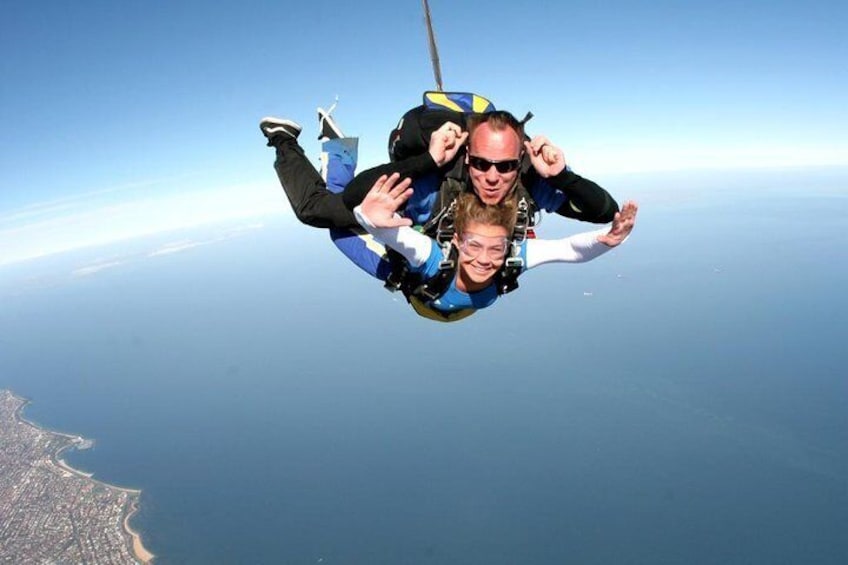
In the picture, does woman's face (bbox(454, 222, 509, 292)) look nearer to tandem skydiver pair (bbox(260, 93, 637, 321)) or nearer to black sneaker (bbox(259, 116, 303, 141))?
tandem skydiver pair (bbox(260, 93, 637, 321))

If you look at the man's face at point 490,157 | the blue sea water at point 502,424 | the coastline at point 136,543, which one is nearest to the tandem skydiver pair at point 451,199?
the man's face at point 490,157

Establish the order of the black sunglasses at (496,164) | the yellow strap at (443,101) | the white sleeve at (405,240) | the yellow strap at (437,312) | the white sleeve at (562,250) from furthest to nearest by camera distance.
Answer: the yellow strap at (437,312)
the white sleeve at (562,250)
the yellow strap at (443,101)
the black sunglasses at (496,164)
the white sleeve at (405,240)

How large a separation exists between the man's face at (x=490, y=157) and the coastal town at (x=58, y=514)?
2466 centimetres

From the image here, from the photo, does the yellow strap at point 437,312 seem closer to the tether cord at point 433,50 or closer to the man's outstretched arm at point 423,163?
the man's outstretched arm at point 423,163

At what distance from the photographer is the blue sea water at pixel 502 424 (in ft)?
68.6

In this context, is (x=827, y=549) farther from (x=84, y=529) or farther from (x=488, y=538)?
(x=84, y=529)

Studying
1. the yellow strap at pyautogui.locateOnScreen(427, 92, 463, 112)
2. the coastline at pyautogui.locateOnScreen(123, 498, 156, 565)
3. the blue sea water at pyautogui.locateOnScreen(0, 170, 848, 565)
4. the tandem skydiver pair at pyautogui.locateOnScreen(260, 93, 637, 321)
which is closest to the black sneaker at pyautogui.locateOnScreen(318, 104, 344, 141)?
the tandem skydiver pair at pyautogui.locateOnScreen(260, 93, 637, 321)

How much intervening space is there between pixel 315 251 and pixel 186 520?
473 feet

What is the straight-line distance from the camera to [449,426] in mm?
32094

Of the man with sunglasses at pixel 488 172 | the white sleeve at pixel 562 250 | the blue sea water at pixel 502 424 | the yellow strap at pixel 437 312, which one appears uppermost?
the man with sunglasses at pixel 488 172

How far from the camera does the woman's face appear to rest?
207 centimetres

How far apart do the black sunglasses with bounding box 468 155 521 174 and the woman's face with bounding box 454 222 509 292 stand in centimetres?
27

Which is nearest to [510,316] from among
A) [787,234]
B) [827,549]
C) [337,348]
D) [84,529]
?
[337,348]

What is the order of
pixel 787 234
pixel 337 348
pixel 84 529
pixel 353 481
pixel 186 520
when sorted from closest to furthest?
pixel 84 529 < pixel 186 520 < pixel 353 481 < pixel 337 348 < pixel 787 234
